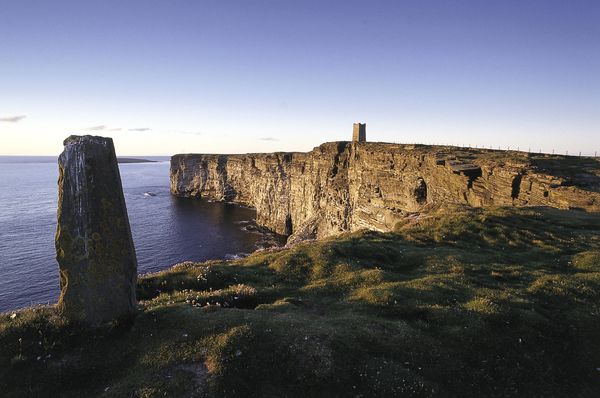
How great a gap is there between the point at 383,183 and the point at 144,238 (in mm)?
61714

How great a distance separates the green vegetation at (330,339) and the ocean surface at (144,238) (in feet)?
159

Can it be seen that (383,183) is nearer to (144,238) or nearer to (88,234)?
(144,238)

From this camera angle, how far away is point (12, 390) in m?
10.5

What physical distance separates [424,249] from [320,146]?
8188 centimetres

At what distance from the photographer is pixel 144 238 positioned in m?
93.9

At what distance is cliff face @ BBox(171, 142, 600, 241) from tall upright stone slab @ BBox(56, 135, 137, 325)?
4124cm

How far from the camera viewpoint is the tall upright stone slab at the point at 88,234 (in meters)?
13.1

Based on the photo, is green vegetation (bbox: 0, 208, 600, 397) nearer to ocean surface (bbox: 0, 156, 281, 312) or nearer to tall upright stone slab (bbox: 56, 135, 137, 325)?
tall upright stone slab (bbox: 56, 135, 137, 325)

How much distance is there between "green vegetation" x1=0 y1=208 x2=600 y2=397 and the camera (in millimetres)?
10875

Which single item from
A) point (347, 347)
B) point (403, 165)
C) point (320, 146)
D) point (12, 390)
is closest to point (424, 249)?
point (347, 347)

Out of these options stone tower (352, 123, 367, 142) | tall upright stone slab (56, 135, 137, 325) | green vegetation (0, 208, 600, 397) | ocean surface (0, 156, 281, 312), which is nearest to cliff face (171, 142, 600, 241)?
stone tower (352, 123, 367, 142)

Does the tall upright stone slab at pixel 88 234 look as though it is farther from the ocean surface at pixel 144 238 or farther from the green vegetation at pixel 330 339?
the ocean surface at pixel 144 238

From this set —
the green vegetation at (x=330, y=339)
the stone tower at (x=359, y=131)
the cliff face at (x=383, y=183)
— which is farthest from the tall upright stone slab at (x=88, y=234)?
the stone tower at (x=359, y=131)

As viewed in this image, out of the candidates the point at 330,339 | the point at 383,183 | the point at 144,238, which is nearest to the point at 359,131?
the point at 383,183
